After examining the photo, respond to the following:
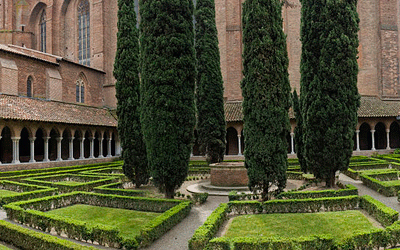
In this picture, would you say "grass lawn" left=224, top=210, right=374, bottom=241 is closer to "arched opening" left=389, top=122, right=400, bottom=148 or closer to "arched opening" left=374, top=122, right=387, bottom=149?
"arched opening" left=374, top=122, right=387, bottom=149

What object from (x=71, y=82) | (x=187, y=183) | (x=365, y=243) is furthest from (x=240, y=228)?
(x=71, y=82)

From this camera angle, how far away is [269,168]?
10.9 metres

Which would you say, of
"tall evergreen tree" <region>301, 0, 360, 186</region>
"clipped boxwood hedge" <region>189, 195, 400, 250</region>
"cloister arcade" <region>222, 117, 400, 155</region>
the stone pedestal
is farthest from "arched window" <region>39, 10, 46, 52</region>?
"clipped boxwood hedge" <region>189, 195, 400, 250</region>

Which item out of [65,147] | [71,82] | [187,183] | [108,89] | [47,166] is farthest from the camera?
[108,89]

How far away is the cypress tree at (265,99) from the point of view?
10.9m

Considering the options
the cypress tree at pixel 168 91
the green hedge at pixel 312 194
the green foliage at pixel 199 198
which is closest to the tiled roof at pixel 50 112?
the cypress tree at pixel 168 91

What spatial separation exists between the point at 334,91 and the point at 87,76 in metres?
28.6

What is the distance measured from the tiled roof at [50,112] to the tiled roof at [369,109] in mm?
11259

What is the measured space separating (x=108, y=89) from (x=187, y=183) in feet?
77.0

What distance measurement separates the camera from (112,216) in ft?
33.4

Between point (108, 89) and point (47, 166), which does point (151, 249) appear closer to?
point (47, 166)

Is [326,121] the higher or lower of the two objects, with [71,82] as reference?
lower

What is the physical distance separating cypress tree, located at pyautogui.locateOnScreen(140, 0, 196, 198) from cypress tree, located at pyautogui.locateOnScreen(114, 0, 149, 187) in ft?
8.42

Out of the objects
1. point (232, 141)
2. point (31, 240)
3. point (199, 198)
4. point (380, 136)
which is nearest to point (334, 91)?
point (199, 198)
